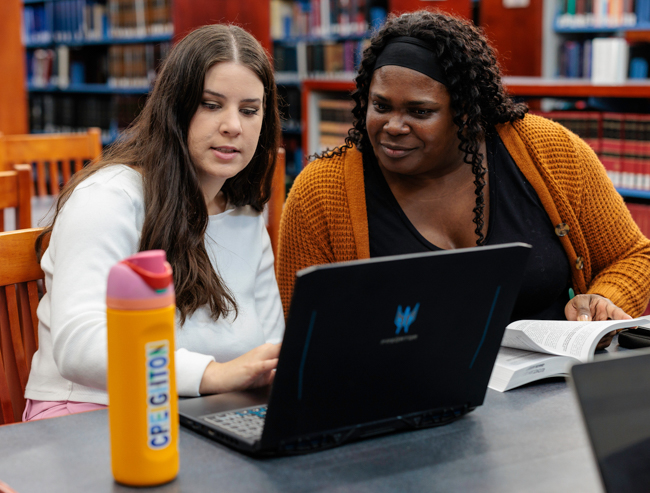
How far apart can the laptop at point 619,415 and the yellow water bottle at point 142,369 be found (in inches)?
13.8

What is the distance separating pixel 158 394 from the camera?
69 cm

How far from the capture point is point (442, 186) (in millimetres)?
1604

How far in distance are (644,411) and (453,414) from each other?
0.92ft

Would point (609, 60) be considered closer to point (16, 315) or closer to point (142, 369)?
point (16, 315)

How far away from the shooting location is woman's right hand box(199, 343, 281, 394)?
0.95m

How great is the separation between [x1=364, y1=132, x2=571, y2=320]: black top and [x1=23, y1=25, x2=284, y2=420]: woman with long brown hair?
1.07ft

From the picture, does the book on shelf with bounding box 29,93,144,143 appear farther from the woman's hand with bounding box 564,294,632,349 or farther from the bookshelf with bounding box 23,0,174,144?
the woman's hand with bounding box 564,294,632,349

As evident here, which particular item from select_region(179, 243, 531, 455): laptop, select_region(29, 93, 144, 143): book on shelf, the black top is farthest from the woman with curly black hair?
select_region(29, 93, 144, 143): book on shelf

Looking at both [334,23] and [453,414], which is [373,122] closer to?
[453,414]

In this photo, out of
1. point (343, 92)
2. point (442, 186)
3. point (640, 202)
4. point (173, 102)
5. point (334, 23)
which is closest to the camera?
point (173, 102)

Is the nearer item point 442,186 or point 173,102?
point 173,102

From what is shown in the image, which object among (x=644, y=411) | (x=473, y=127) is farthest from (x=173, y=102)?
(x=644, y=411)

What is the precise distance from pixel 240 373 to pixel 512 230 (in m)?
0.80

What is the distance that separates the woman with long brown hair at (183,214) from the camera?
1056 millimetres
